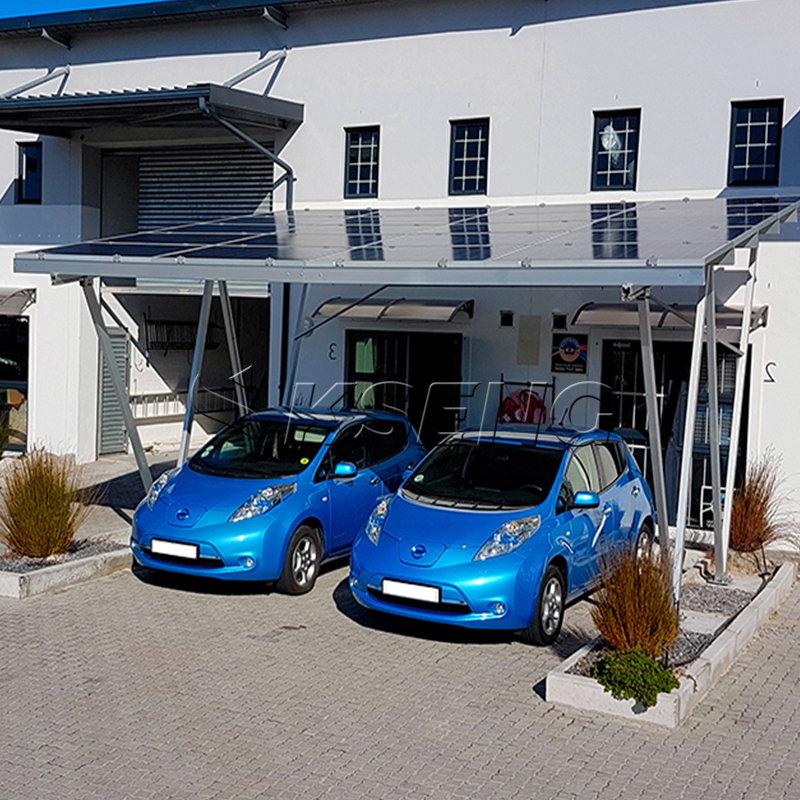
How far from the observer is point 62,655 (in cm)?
823

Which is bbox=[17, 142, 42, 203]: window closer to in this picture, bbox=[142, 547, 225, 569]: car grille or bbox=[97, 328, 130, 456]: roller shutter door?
bbox=[97, 328, 130, 456]: roller shutter door

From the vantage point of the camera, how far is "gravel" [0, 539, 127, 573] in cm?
1035

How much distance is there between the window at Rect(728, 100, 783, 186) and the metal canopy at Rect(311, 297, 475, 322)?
380cm

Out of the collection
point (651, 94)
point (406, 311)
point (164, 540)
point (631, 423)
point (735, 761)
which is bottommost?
point (735, 761)

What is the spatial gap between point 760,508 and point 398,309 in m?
5.34

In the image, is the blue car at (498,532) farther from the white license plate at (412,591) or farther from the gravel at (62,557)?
the gravel at (62,557)

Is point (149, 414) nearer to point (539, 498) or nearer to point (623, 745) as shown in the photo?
point (539, 498)

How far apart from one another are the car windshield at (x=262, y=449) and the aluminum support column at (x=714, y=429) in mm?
3859

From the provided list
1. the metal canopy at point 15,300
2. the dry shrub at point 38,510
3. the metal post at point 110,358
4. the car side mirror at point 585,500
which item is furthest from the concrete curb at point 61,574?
the metal canopy at point 15,300

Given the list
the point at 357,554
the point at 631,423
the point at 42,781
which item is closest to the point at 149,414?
the point at 631,423

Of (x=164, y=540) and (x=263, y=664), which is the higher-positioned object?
(x=164, y=540)

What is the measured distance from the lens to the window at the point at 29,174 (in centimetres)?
→ 1853

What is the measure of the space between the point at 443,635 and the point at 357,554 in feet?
3.32

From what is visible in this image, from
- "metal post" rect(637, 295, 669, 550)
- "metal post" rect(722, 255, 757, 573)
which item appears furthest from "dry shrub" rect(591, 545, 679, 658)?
"metal post" rect(722, 255, 757, 573)
